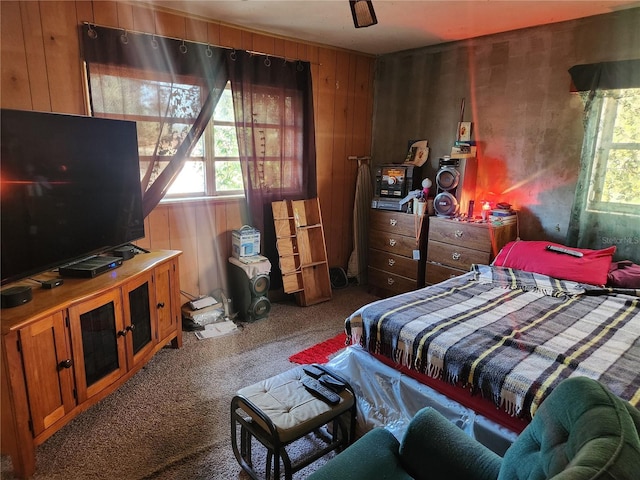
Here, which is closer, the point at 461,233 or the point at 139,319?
the point at 139,319

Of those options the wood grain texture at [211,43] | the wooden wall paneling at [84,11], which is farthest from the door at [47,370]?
the wooden wall paneling at [84,11]

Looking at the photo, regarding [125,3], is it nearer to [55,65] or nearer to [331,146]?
[55,65]

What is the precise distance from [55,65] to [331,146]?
236 centimetres

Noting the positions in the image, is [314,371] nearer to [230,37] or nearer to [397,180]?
[397,180]

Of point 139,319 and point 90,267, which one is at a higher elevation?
point 90,267

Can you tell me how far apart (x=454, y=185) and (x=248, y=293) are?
2001mm

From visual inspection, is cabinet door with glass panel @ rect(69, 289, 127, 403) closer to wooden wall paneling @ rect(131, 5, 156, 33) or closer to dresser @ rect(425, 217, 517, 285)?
wooden wall paneling @ rect(131, 5, 156, 33)

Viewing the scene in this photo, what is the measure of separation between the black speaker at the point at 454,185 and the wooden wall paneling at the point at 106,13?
8.95ft

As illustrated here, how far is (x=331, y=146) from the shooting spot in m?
4.02

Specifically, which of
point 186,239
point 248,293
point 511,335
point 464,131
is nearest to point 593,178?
point 464,131

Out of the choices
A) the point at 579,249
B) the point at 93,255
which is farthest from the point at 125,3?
the point at 579,249

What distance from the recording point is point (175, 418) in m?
2.13

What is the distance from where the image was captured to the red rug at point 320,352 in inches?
107

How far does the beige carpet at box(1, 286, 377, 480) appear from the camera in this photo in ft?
5.89
